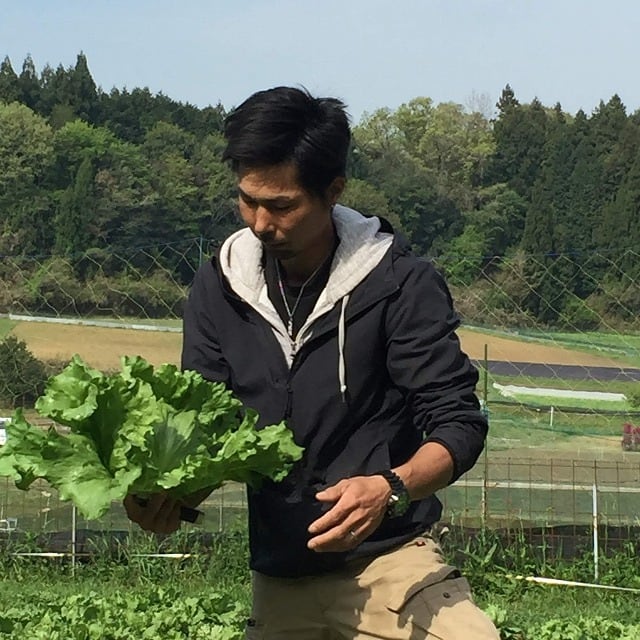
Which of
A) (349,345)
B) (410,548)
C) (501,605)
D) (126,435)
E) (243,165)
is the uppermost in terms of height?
(243,165)

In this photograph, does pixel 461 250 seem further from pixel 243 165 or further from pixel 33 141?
pixel 243 165

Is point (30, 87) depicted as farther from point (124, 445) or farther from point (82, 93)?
point (124, 445)

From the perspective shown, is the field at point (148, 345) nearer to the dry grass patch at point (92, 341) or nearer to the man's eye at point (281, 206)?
the dry grass patch at point (92, 341)

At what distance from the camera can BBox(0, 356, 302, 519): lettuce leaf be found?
2.75 metres

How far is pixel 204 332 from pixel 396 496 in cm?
83

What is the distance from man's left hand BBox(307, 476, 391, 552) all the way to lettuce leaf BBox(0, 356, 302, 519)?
272 mm

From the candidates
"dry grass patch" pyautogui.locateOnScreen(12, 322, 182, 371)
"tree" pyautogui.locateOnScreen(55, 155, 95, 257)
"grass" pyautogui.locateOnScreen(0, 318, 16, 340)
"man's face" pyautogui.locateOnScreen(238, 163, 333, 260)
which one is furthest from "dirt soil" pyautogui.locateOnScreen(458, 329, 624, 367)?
"man's face" pyautogui.locateOnScreen(238, 163, 333, 260)

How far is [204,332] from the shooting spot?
11.1 feet

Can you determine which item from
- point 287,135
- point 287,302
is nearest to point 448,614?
point 287,302

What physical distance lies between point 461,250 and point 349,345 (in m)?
12.5

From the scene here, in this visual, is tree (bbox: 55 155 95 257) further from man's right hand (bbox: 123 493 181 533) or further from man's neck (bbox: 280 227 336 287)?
man's right hand (bbox: 123 493 181 533)

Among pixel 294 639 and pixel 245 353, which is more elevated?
pixel 245 353

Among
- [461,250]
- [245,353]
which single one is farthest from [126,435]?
[461,250]

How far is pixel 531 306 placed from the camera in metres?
10.5
